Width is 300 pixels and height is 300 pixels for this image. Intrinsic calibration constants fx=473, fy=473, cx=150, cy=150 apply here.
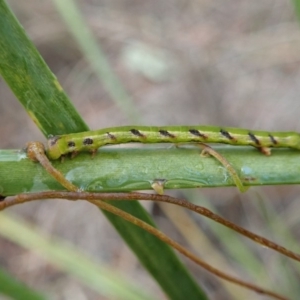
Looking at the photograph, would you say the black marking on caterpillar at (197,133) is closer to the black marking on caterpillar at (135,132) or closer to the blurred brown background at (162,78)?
the black marking on caterpillar at (135,132)

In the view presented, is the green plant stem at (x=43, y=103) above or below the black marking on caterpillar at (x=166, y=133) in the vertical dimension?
below

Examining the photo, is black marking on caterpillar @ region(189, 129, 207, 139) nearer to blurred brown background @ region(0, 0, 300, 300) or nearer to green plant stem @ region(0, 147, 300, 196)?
green plant stem @ region(0, 147, 300, 196)

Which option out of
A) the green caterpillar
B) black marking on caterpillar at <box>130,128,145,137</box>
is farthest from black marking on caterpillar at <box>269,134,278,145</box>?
black marking on caterpillar at <box>130,128,145,137</box>

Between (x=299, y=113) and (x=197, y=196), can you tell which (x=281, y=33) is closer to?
(x=299, y=113)

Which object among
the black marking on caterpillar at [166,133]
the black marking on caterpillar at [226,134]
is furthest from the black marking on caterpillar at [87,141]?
the black marking on caterpillar at [226,134]

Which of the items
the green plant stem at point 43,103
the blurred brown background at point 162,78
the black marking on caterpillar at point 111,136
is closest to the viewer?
the green plant stem at point 43,103

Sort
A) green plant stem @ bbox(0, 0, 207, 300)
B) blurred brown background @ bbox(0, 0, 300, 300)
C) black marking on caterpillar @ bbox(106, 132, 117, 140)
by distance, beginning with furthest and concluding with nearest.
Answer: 1. blurred brown background @ bbox(0, 0, 300, 300)
2. black marking on caterpillar @ bbox(106, 132, 117, 140)
3. green plant stem @ bbox(0, 0, 207, 300)
